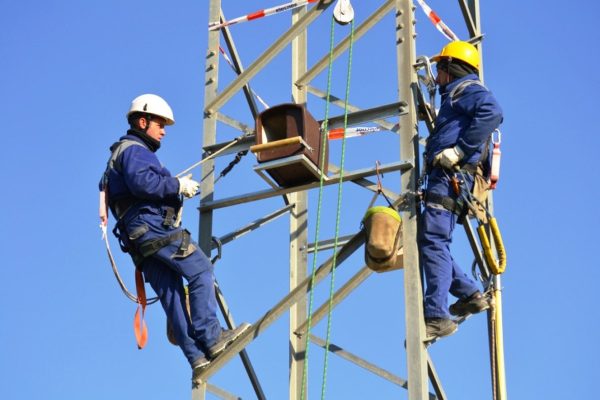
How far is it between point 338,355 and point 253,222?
152 cm

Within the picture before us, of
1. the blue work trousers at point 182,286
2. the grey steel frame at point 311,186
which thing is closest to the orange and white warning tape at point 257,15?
the grey steel frame at point 311,186

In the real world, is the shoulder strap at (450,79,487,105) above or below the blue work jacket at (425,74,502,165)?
above

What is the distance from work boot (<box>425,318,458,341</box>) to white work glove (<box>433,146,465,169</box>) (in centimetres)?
121

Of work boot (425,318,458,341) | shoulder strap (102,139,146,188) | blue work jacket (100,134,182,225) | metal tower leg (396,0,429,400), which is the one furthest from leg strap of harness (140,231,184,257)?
work boot (425,318,458,341)

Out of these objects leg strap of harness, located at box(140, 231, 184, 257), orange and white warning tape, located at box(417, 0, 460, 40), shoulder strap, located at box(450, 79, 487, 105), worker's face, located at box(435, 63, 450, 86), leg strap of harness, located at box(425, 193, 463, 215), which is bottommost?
leg strap of harness, located at box(140, 231, 184, 257)

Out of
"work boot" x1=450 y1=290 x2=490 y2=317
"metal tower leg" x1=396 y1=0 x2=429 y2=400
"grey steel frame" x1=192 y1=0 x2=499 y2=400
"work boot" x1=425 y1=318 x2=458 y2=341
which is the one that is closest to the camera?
"metal tower leg" x1=396 y1=0 x2=429 y2=400

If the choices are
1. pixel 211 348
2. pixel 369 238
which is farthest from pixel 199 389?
pixel 369 238

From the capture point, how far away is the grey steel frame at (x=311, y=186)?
28.0 feet

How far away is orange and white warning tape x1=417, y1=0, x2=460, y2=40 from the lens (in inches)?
441

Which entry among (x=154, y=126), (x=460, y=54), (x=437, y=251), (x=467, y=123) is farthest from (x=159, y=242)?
(x=460, y=54)

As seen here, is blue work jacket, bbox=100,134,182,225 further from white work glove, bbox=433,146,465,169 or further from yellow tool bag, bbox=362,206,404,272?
white work glove, bbox=433,146,465,169

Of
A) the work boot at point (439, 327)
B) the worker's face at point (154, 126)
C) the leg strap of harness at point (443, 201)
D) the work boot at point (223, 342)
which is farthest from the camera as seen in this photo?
the worker's face at point (154, 126)

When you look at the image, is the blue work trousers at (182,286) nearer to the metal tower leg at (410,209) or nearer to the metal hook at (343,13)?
the metal tower leg at (410,209)

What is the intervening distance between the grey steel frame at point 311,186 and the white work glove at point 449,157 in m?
0.18
